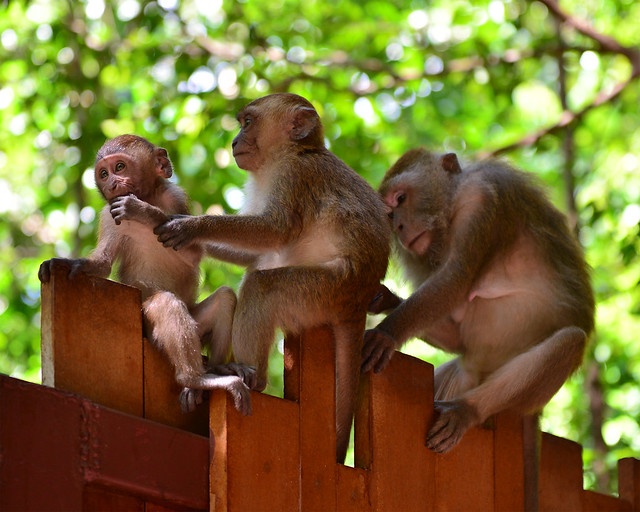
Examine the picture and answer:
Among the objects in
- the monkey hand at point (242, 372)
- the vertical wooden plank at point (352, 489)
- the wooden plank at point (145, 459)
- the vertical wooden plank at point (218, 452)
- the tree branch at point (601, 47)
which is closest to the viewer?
the wooden plank at point (145, 459)

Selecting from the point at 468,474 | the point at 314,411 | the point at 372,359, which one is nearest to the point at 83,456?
the point at 314,411

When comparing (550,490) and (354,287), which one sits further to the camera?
(550,490)

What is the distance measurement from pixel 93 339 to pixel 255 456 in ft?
2.00

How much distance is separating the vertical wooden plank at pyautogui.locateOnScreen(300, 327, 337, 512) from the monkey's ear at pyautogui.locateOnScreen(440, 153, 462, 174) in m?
1.79

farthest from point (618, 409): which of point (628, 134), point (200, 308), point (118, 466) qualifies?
point (118, 466)

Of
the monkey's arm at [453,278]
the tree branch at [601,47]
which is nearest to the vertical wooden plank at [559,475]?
the monkey's arm at [453,278]

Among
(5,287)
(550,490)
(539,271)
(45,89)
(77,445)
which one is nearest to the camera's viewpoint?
(77,445)

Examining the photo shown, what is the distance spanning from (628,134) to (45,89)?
264 inches

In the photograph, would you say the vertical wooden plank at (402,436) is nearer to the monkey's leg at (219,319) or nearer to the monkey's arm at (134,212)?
the monkey's leg at (219,319)

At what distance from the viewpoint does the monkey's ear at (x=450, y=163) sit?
495cm

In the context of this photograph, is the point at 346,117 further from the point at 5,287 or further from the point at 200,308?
the point at 200,308

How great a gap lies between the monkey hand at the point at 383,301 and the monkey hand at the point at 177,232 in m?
1.21

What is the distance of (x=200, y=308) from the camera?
3.52m

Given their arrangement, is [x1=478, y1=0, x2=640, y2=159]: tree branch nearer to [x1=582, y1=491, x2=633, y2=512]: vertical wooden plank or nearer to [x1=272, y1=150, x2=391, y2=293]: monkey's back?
Result: [x1=582, y1=491, x2=633, y2=512]: vertical wooden plank
